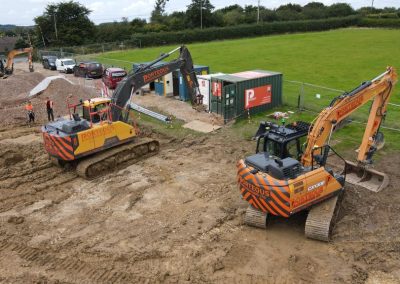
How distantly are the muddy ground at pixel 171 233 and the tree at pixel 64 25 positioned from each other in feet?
177

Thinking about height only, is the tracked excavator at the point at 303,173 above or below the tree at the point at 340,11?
below

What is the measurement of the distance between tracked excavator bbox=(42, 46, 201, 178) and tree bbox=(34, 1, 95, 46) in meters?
51.8

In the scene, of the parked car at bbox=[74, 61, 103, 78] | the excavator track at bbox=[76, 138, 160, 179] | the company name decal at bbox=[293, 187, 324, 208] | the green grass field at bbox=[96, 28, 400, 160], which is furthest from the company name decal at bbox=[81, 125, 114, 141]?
the parked car at bbox=[74, 61, 103, 78]

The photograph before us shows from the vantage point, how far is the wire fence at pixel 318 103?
1867cm

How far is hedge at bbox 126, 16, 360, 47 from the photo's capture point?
Result: 63.3 meters

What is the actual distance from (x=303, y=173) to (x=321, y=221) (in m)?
1.26

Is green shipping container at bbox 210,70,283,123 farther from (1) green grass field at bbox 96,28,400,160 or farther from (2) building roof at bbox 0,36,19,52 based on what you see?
(2) building roof at bbox 0,36,19,52

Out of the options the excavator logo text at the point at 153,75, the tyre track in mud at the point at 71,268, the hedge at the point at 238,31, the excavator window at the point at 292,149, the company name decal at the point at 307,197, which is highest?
the hedge at the point at 238,31

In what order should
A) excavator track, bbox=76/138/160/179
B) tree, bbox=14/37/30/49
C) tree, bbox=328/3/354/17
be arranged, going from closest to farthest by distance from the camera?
excavator track, bbox=76/138/160/179, tree, bbox=14/37/30/49, tree, bbox=328/3/354/17

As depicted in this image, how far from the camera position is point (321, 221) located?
948 cm

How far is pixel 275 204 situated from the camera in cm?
935

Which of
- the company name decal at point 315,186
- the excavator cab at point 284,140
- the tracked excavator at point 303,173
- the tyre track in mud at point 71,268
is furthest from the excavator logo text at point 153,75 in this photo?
the company name decal at point 315,186

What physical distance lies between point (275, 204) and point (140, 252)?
11.7 feet

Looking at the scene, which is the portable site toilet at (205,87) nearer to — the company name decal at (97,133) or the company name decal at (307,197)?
the company name decal at (97,133)
